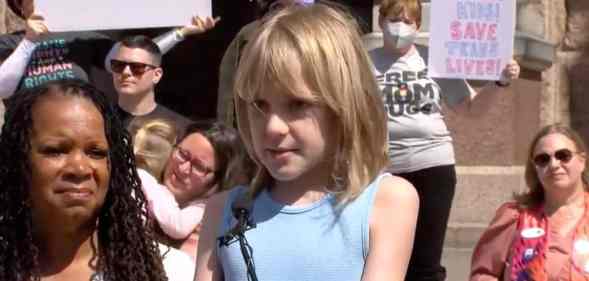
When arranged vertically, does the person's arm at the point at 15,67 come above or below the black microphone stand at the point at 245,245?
below

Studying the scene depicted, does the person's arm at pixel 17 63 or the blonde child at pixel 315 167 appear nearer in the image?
the blonde child at pixel 315 167

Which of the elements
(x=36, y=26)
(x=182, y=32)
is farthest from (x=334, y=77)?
(x=182, y=32)

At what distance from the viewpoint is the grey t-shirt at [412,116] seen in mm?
5809

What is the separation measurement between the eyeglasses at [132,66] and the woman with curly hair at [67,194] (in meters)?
2.90

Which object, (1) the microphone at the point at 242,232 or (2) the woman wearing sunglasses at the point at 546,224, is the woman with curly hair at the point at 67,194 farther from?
(2) the woman wearing sunglasses at the point at 546,224

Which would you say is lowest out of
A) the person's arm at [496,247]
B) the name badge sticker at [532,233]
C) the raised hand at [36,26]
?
the person's arm at [496,247]

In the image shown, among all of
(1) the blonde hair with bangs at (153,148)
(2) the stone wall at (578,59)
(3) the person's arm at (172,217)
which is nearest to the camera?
(3) the person's arm at (172,217)

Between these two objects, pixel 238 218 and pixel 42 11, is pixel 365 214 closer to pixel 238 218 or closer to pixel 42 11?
pixel 238 218

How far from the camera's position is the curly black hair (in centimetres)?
239

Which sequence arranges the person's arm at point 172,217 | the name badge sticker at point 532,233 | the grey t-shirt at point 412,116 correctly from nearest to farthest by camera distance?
1. the person's arm at point 172,217
2. the name badge sticker at point 532,233
3. the grey t-shirt at point 412,116

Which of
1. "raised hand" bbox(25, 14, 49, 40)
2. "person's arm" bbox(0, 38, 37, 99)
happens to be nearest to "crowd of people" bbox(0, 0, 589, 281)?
"raised hand" bbox(25, 14, 49, 40)

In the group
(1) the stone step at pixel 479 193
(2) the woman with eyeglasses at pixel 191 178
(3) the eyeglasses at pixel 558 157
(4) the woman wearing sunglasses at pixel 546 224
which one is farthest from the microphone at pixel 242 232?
(1) the stone step at pixel 479 193

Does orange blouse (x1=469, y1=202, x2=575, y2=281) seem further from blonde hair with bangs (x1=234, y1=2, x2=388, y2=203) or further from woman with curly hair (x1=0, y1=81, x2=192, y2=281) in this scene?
woman with curly hair (x1=0, y1=81, x2=192, y2=281)

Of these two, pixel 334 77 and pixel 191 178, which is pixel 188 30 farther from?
pixel 334 77
